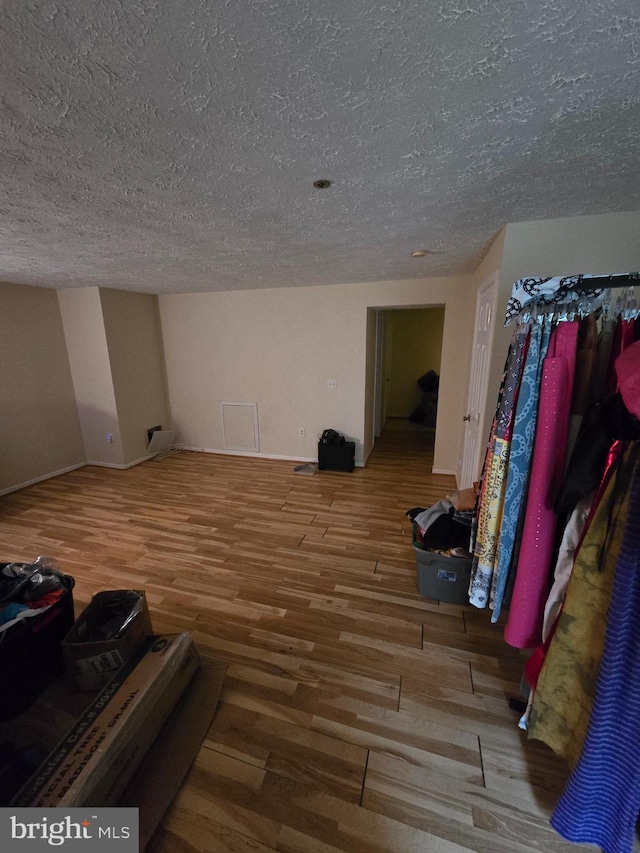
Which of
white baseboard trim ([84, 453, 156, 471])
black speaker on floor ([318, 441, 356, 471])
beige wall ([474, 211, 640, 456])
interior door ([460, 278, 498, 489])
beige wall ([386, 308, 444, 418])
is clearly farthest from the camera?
beige wall ([386, 308, 444, 418])

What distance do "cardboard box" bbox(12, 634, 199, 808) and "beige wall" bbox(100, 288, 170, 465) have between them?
3512 mm

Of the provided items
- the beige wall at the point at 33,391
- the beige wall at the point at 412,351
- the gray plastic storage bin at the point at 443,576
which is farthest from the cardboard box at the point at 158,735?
the beige wall at the point at 412,351

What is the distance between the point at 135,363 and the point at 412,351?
16.4 feet

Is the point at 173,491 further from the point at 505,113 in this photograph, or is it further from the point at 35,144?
the point at 505,113

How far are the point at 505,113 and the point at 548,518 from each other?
129cm

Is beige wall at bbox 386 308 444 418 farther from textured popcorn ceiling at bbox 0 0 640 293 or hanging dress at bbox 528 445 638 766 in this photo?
hanging dress at bbox 528 445 638 766

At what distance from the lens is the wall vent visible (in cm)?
452

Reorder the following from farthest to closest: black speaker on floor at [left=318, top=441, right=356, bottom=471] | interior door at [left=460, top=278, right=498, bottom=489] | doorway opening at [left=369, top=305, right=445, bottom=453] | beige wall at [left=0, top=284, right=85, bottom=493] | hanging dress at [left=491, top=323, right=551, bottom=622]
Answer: doorway opening at [left=369, top=305, right=445, bottom=453], black speaker on floor at [left=318, top=441, right=356, bottom=471], beige wall at [left=0, top=284, right=85, bottom=493], interior door at [left=460, top=278, right=498, bottom=489], hanging dress at [left=491, top=323, right=551, bottom=622]

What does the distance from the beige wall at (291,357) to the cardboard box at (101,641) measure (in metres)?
2.99

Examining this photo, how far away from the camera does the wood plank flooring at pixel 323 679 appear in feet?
3.43

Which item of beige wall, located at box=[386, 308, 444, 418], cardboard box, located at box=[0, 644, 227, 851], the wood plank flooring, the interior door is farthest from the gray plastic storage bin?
beige wall, located at box=[386, 308, 444, 418]

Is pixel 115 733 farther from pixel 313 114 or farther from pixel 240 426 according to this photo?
pixel 240 426

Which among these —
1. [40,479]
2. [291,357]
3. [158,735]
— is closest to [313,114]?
[158,735]

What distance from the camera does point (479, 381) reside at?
8.55 ft
